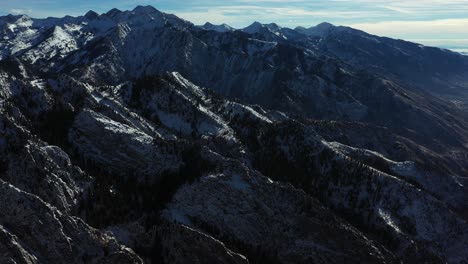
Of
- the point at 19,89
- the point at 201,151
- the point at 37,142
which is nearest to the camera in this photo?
the point at 37,142

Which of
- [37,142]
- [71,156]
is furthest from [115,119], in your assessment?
[37,142]

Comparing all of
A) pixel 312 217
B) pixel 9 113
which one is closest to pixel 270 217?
pixel 312 217

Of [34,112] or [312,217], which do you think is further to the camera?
[34,112]

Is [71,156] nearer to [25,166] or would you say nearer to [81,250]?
[25,166]

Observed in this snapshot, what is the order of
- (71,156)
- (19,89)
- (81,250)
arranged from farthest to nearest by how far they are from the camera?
(19,89), (71,156), (81,250)

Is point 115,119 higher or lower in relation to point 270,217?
higher

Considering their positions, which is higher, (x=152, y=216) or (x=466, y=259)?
(x=152, y=216)

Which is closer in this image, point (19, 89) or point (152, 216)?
point (152, 216)

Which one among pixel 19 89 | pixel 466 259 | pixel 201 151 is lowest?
pixel 466 259

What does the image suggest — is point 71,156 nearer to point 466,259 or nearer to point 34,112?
point 34,112
